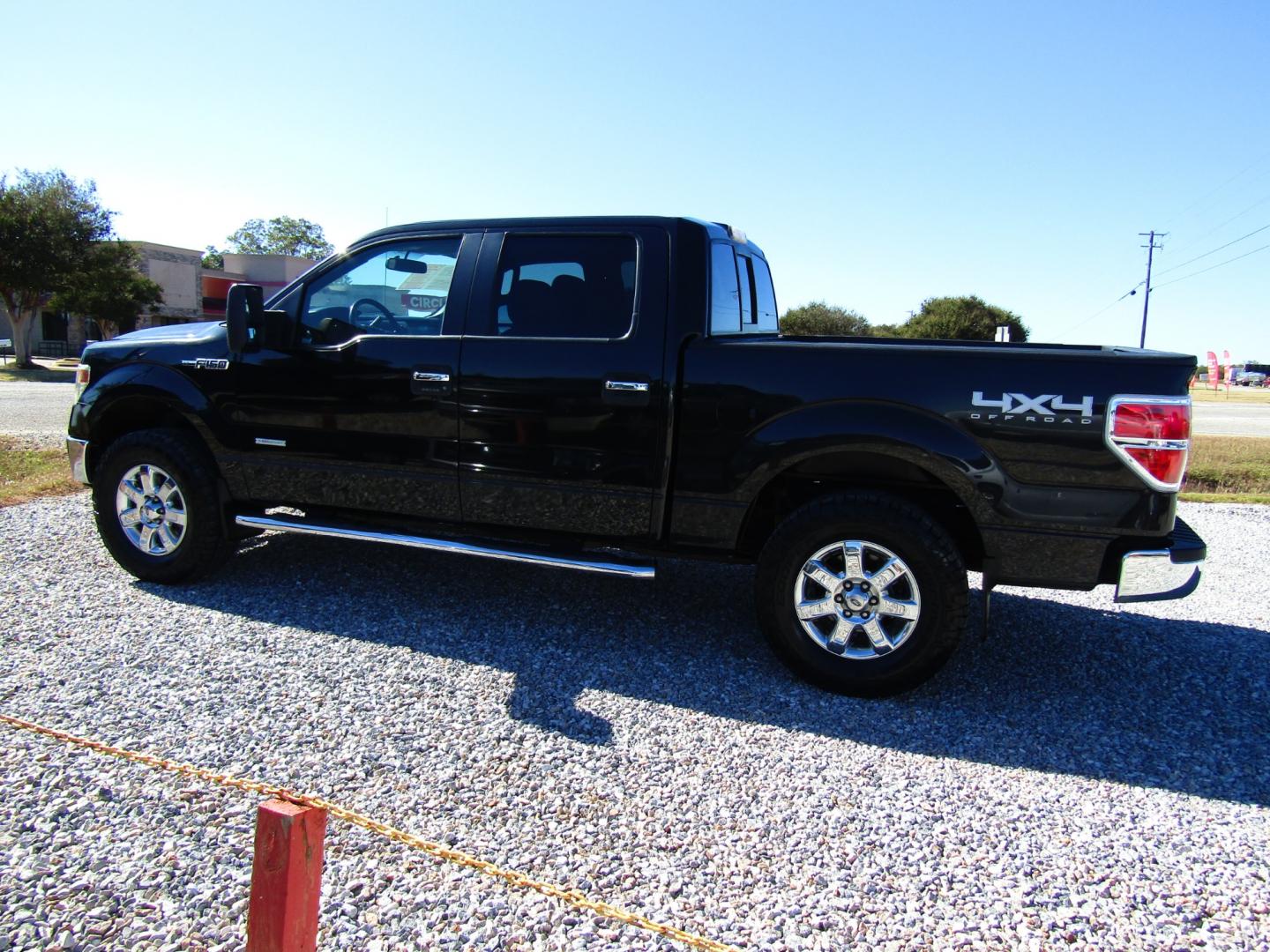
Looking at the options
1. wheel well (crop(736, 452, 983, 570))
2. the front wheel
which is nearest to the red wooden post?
the front wheel

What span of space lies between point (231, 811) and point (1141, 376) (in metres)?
3.57

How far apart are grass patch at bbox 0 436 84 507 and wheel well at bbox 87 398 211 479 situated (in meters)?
2.46

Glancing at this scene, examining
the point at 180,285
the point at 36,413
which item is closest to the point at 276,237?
→ the point at 180,285

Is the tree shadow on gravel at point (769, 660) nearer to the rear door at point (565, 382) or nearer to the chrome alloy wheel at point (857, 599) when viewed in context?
the chrome alloy wheel at point (857, 599)

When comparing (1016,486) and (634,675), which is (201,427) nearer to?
(634,675)

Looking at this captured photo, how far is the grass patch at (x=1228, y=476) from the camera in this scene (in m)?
8.85

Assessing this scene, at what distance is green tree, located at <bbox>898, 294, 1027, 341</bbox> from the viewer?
136 ft

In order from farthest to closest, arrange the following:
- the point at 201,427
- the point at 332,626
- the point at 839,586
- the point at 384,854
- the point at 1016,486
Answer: the point at 201,427, the point at 332,626, the point at 839,586, the point at 1016,486, the point at 384,854

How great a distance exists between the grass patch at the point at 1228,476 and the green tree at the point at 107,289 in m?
36.3

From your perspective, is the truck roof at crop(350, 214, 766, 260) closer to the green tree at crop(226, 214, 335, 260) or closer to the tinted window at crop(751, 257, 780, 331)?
the tinted window at crop(751, 257, 780, 331)

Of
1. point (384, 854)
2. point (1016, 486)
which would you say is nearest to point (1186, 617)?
point (1016, 486)

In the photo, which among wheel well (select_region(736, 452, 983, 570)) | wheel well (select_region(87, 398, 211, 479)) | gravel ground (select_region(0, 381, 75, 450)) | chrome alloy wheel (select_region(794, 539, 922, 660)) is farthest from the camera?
gravel ground (select_region(0, 381, 75, 450))

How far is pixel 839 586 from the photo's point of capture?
3676 mm

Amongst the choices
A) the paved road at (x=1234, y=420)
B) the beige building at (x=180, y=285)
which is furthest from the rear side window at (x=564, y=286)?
the beige building at (x=180, y=285)
